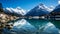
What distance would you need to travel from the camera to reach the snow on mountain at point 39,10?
18.2 feet

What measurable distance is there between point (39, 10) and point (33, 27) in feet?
1.61

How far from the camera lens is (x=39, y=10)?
559 centimetres

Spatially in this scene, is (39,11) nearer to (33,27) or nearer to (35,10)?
(35,10)

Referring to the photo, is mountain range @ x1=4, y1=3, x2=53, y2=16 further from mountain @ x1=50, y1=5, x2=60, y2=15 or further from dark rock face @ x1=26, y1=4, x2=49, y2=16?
mountain @ x1=50, y1=5, x2=60, y2=15

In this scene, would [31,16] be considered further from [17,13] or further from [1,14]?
[1,14]

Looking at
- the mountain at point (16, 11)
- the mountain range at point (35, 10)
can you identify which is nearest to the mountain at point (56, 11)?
the mountain range at point (35, 10)

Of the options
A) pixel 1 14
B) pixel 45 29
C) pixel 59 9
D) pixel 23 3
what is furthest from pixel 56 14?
pixel 1 14

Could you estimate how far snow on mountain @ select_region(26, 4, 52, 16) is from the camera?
219 inches

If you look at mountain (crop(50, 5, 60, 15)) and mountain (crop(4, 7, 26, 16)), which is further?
mountain (crop(4, 7, 26, 16))

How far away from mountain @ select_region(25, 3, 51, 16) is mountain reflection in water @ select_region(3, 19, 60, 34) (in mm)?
191

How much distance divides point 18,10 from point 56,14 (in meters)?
1.04

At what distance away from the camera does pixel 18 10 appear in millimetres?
5625

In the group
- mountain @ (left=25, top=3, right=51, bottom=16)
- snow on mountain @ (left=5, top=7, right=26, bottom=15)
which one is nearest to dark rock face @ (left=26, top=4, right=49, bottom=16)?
mountain @ (left=25, top=3, right=51, bottom=16)

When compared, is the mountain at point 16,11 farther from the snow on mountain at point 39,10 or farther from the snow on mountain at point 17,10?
the snow on mountain at point 39,10
